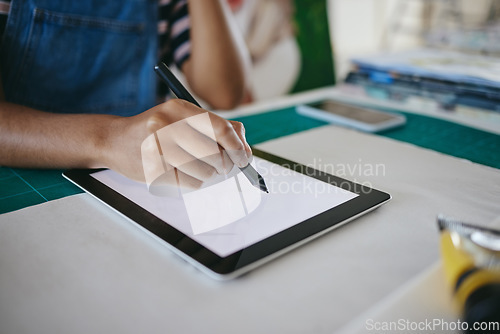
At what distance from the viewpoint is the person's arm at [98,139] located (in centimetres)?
40

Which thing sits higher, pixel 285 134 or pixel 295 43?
pixel 295 43

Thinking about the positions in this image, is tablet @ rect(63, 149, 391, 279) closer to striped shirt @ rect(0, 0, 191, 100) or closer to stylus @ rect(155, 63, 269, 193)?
stylus @ rect(155, 63, 269, 193)

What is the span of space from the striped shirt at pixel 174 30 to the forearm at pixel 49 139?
0.48m

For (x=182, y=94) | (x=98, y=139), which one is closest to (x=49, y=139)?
(x=98, y=139)

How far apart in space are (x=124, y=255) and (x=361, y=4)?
2.28 metres

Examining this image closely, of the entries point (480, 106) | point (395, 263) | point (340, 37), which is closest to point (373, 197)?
point (395, 263)

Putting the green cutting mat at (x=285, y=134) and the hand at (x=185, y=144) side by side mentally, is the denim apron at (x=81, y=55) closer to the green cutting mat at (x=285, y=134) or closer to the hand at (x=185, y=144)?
the green cutting mat at (x=285, y=134)

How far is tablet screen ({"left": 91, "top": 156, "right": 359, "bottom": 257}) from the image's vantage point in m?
0.34

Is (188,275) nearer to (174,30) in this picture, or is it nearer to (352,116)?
(352,116)

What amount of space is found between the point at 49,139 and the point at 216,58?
50 cm

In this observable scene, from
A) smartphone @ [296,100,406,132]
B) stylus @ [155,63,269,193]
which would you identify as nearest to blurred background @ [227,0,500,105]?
smartphone @ [296,100,406,132]

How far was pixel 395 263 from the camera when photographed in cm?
31

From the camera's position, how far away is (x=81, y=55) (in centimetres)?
80

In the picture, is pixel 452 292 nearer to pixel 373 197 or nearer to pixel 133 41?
pixel 373 197
